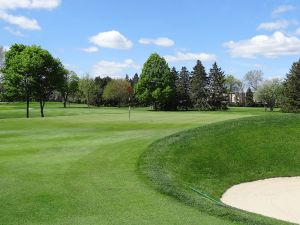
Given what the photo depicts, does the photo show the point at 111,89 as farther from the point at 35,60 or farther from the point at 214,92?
the point at 35,60

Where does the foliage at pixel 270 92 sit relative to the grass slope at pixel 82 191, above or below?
above

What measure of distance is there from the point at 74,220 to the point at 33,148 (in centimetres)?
1153

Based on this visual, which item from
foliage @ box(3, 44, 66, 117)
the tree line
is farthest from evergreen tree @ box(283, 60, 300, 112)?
foliage @ box(3, 44, 66, 117)

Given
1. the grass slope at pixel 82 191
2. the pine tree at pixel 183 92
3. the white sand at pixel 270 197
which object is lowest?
the white sand at pixel 270 197

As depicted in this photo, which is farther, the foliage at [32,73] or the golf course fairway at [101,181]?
the foliage at [32,73]

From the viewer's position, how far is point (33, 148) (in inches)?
789

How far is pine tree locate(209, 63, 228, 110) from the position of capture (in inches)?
4318

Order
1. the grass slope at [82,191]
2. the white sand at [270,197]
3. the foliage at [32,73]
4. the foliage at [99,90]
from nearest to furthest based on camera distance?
the grass slope at [82,191] → the white sand at [270,197] → the foliage at [32,73] → the foliage at [99,90]

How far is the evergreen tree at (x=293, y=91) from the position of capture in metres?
88.3

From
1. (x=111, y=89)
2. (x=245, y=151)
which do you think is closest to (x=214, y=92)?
(x=111, y=89)

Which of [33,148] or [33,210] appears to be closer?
[33,210]

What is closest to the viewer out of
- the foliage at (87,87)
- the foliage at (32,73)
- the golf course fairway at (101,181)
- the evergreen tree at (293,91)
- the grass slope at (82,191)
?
the grass slope at (82,191)

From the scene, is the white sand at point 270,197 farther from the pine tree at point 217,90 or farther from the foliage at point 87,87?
the foliage at point 87,87

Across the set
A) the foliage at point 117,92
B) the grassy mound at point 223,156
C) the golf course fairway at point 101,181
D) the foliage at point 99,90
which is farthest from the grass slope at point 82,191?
the foliage at point 99,90
